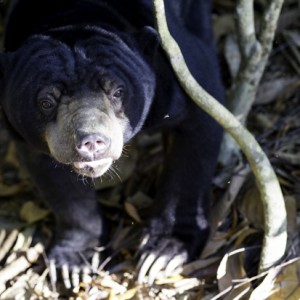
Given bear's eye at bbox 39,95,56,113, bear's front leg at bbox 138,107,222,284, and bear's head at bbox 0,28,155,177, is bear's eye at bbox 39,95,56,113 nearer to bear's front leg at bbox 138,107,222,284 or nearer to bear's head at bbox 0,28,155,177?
bear's head at bbox 0,28,155,177

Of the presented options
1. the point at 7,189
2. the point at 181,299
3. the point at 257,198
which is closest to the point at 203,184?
the point at 257,198

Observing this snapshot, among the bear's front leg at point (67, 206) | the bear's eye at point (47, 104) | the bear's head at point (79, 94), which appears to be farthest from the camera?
the bear's front leg at point (67, 206)

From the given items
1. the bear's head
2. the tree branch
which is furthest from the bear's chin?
the tree branch

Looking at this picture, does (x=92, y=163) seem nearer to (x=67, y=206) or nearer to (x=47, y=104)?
(x=47, y=104)

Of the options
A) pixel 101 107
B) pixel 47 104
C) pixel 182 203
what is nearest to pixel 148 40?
pixel 101 107

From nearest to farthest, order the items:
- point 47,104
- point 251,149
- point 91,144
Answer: point 91,144
point 47,104
point 251,149

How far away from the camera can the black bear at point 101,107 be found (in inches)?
149

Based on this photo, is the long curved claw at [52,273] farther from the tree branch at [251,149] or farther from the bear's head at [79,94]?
the tree branch at [251,149]

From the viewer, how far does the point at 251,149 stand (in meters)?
4.00

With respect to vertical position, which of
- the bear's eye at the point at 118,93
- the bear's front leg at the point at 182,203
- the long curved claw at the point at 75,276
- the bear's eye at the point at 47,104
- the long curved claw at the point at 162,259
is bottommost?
the long curved claw at the point at 75,276

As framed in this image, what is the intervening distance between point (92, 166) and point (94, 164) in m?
0.02

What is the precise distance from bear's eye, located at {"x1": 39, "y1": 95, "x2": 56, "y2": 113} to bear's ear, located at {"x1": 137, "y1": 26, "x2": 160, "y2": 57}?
508mm

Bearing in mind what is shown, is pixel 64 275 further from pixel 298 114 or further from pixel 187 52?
pixel 298 114

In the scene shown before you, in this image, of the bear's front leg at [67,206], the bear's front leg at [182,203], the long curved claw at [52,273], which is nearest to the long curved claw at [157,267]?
the bear's front leg at [182,203]
